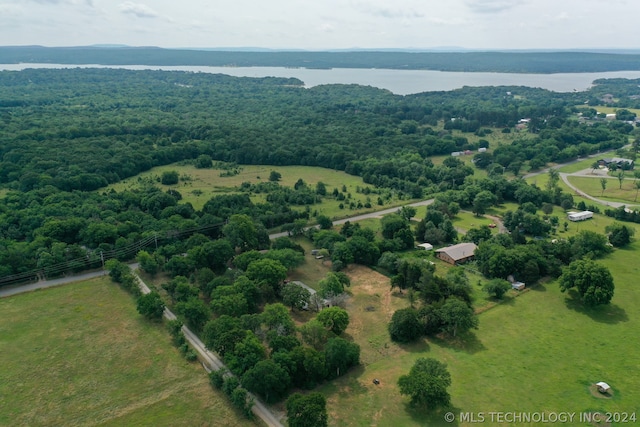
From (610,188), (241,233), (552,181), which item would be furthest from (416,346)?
(610,188)

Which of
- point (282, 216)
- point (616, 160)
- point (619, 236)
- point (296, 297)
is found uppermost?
point (296, 297)

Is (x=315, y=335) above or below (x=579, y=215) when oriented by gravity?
above

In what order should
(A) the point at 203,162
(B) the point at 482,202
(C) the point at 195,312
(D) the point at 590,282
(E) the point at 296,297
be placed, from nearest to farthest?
(C) the point at 195,312 → (E) the point at 296,297 → (D) the point at 590,282 → (B) the point at 482,202 → (A) the point at 203,162

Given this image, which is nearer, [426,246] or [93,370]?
[93,370]

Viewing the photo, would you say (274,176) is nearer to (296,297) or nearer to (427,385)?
(296,297)

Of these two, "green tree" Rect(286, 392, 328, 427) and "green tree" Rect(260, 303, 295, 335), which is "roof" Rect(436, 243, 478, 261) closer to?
"green tree" Rect(260, 303, 295, 335)

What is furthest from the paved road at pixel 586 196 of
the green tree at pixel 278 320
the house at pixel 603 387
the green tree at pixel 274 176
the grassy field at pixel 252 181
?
the green tree at pixel 278 320

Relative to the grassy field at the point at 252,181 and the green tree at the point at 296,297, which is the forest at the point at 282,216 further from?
the grassy field at the point at 252,181

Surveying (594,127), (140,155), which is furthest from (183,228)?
(594,127)
